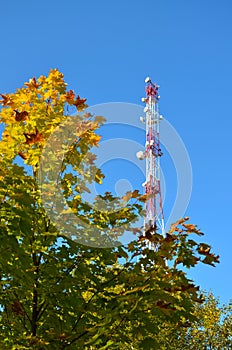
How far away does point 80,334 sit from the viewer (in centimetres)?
555

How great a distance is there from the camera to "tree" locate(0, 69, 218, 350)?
552 cm

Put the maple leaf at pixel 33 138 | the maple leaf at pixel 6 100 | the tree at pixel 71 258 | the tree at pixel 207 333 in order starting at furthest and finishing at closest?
the tree at pixel 207 333 → the maple leaf at pixel 6 100 → the maple leaf at pixel 33 138 → the tree at pixel 71 258

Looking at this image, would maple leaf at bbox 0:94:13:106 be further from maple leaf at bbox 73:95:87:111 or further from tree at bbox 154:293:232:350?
tree at bbox 154:293:232:350

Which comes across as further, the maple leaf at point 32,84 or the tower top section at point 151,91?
the tower top section at point 151,91

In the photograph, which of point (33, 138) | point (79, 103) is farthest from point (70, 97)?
point (33, 138)

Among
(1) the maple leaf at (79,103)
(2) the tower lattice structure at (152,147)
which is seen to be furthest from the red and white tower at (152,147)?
(1) the maple leaf at (79,103)

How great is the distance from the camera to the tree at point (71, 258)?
5516mm

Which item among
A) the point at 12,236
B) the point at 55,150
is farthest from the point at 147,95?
the point at 12,236

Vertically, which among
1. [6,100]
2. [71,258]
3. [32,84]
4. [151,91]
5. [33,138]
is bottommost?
[71,258]


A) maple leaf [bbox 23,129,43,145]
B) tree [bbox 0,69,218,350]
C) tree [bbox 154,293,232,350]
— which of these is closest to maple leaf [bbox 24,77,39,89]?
tree [bbox 0,69,218,350]

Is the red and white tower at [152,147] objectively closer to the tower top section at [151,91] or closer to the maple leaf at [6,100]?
the tower top section at [151,91]

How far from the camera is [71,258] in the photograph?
20.6 ft

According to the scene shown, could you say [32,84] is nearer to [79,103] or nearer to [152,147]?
[79,103]

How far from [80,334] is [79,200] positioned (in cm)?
233
